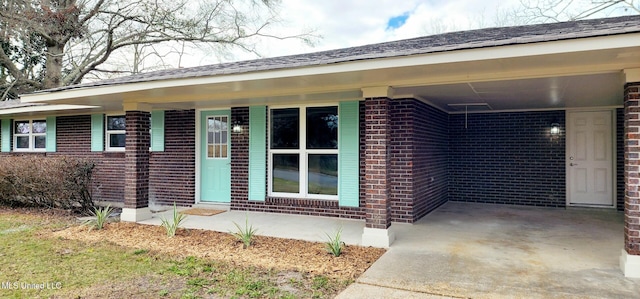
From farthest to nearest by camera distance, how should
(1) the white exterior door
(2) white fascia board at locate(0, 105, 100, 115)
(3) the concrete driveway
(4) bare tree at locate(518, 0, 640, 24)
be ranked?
(4) bare tree at locate(518, 0, 640, 24) < (2) white fascia board at locate(0, 105, 100, 115) < (1) the white exterior door < (3) the concrete driveway

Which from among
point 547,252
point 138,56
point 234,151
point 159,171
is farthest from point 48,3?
point 547,252

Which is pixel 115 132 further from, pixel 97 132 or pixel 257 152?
pixel 257 152

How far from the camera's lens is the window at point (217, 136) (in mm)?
8641

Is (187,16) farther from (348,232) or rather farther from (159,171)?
(348,232)

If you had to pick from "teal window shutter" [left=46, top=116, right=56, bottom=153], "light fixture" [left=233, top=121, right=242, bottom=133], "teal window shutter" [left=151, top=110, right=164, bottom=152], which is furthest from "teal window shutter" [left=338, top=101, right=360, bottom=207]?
"teal window shutter" [left=46, top=116, right=56, bottom=153]

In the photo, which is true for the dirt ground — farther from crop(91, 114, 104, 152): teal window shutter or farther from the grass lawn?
crop(91, 114, 104, 152): teal window shutter

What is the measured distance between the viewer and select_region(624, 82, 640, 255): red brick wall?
4102 millimetres

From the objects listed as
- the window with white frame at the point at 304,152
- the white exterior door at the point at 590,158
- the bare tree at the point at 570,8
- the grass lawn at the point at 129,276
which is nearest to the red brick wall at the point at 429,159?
the window with white frame at the point at 304,152

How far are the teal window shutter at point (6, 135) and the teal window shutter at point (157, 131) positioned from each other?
18.5ft

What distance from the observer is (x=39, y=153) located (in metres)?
10.8

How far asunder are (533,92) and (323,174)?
393cm

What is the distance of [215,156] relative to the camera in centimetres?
873

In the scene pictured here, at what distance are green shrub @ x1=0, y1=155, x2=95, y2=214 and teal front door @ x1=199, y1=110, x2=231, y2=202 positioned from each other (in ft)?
7.55

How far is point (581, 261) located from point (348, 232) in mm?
3142
